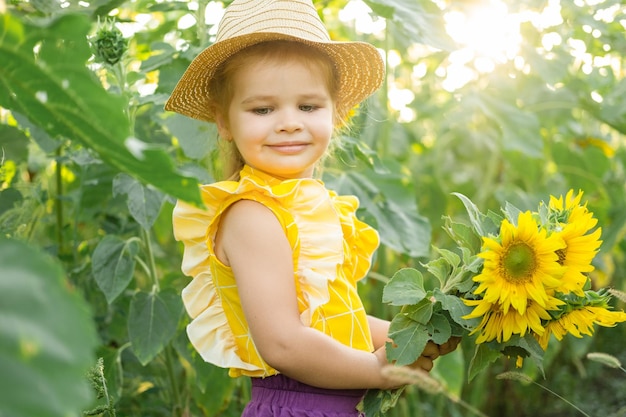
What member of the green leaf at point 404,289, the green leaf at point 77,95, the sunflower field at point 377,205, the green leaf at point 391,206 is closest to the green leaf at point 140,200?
the sunflower field at point 377,205

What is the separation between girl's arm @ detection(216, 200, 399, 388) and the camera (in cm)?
107

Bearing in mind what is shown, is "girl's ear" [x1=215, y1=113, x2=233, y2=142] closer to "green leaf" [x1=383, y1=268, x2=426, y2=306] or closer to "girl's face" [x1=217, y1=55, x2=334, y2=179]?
"girl's face" [x1=217, y1=55, x2=334, y2=179]

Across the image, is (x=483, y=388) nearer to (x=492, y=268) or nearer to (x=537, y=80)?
(x=537, y=80)

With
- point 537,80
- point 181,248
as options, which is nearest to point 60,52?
point 181,248

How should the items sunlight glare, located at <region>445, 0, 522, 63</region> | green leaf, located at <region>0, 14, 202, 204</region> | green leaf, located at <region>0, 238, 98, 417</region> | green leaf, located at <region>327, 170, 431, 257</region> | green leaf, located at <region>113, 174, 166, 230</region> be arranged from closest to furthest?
green leaf, located at <region>0, 238, 98, 417</region> → green leaf, located at <region>0, 14, 202, 204</region> → green leaf, located at <region>113, 174, 166, 230</region> → green leaf, located at <region>327, 170, 431, 257</region> → sunlight glare, located at <region>445, 0, 522, 63</region>

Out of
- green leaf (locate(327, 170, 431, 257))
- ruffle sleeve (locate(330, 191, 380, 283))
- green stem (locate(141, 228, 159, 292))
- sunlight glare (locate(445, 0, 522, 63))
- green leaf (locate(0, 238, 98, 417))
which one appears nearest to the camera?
green leaf (locate(0, 238, 98, 417))

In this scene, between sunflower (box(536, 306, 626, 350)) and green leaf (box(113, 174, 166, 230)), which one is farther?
green leaf (box(113, 174, 166, 230))

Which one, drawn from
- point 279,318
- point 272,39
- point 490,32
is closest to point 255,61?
point 272,39

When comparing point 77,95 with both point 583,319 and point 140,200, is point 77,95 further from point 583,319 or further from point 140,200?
point 140,200

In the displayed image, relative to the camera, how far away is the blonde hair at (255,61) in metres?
1.20

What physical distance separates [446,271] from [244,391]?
73cm

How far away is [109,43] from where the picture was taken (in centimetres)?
137

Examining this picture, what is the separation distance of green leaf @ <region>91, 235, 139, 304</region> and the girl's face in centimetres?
41

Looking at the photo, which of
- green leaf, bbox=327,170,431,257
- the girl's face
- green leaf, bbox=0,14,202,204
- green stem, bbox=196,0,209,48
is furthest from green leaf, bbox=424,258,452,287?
green stem, bbox=196,0,209,48
